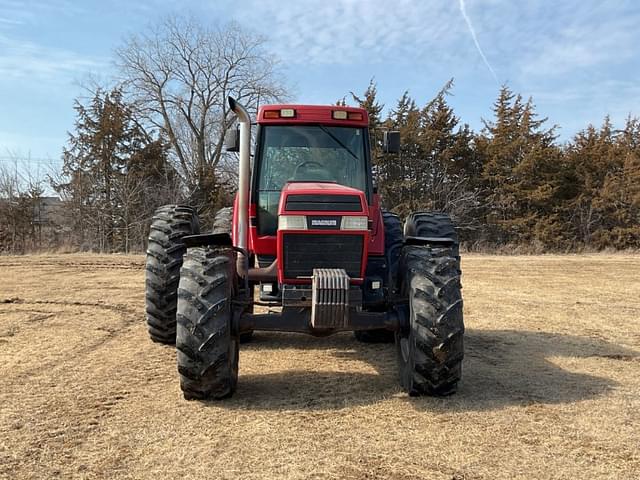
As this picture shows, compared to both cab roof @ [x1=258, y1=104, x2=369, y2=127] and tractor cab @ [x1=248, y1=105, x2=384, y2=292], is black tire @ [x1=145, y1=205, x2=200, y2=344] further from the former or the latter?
cab roof @ [x1=258, y1=104, x2=369, y2=127]

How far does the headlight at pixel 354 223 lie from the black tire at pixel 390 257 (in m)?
0.90

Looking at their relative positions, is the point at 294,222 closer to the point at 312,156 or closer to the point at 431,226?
the point at 312,156

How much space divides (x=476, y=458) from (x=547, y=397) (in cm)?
160

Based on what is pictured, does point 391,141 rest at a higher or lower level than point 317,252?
higher

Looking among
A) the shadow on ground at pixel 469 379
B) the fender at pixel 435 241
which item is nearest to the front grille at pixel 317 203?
the fender at pixel 435 241

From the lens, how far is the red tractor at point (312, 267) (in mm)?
4531

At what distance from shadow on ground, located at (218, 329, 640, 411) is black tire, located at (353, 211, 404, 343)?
0.33ft

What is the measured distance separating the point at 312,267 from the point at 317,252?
139 millimetres

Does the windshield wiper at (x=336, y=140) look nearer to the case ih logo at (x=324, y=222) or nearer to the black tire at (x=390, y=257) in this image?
the black tire at (x=390, y=257)

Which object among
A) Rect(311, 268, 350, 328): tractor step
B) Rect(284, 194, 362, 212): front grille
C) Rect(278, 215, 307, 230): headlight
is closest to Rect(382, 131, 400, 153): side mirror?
Rect(284, 194, 362, 212): front grille

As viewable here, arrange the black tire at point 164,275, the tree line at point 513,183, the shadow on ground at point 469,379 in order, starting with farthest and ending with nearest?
the tree line at point 513,183
the black tire at point 164,275
the shadow on ground at point 469,379

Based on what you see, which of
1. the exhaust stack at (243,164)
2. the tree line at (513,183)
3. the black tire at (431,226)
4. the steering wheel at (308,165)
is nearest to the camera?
the exhaust stack at (243,164)

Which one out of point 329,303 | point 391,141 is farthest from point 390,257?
point 329,303

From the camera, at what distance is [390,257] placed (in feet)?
20.3
